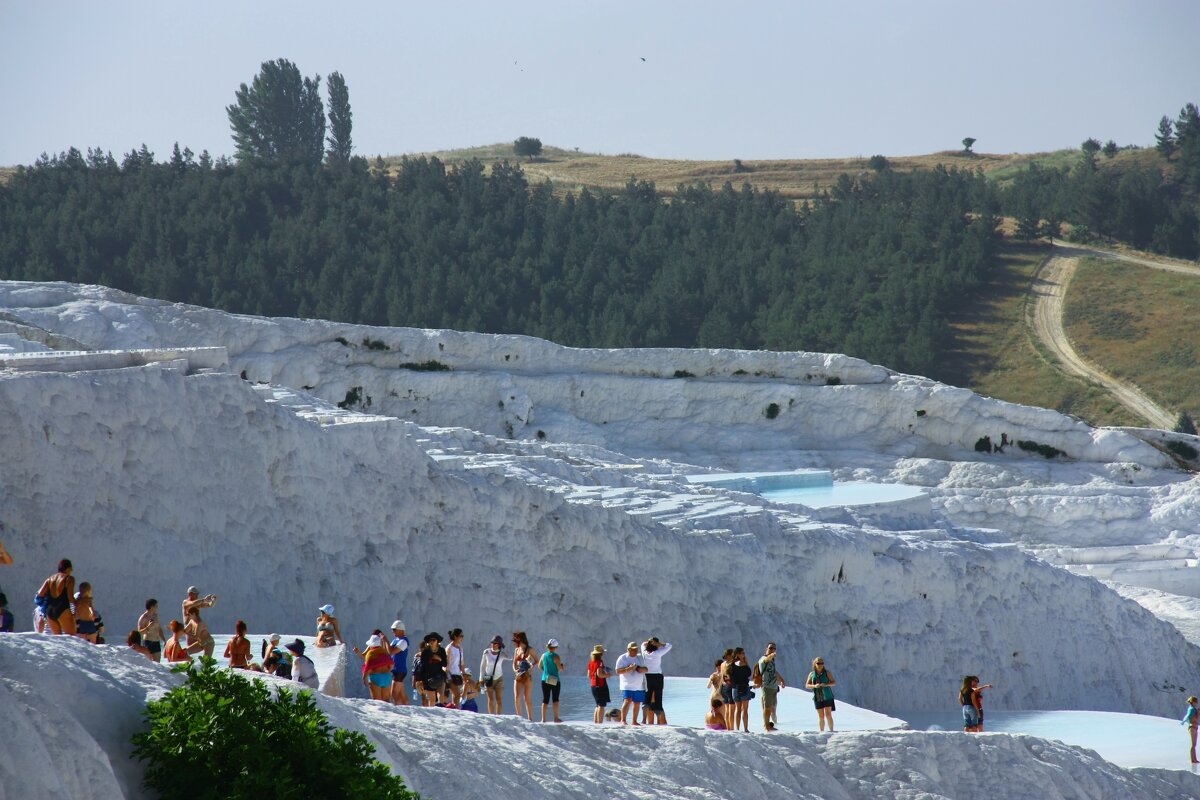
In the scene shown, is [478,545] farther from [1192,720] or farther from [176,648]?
[1192,720]

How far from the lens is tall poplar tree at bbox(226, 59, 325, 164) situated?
185ft

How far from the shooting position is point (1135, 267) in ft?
166

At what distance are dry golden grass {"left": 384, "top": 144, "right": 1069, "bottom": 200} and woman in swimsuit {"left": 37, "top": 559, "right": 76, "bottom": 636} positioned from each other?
5143cm

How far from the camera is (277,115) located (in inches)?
2233

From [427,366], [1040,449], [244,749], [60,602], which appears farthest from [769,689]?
[1040,449]

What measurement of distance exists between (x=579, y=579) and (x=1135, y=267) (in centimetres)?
3908

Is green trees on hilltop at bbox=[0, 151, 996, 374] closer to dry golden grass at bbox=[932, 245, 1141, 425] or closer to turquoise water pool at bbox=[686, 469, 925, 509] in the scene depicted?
dry golden grass at bbox=[932, 245, 1141, 425]

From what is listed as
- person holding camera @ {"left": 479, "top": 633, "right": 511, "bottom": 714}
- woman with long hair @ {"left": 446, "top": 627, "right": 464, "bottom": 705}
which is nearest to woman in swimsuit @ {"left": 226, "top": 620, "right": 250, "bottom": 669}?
woman with long hair @ {"left": 446, "top": 627, "right": 464, "bottom": 705}

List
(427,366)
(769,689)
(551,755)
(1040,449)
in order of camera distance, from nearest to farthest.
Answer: (551,755) < (769,689) < (427,366) < (1040,449)

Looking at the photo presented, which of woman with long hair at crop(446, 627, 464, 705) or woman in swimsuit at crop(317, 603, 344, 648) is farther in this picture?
woman in swimsuit at crop(317, 603, 344, 648)

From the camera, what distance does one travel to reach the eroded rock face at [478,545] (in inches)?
555

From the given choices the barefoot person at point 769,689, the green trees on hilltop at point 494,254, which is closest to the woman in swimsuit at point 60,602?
the barefoot person at point 769,689

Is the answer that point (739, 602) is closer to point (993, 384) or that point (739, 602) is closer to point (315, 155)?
point (993, 384)

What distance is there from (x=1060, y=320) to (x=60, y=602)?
40782 millimetres
